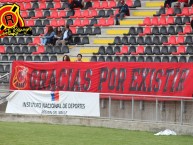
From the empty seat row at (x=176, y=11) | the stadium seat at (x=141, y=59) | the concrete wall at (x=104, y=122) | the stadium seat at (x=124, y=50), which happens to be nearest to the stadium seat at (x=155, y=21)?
the empty seat row at (x=176, y=11)

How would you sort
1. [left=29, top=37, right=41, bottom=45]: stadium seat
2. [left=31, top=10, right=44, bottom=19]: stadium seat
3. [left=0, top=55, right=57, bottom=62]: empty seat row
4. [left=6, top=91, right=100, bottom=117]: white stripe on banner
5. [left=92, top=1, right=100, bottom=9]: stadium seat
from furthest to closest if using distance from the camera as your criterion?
[left=31, top=10, right=44, bottom=19]: stadium seat, [left=92, top=1, right=100, bottom=9]: stadium seat, [left=29, top=37, right=41, bottom=45]: stadium seat, [left=0, top=55, right=57, bottom=62]: empty seat row, [left=6, top=91, right=100, bottom=117]: white stripe on banner

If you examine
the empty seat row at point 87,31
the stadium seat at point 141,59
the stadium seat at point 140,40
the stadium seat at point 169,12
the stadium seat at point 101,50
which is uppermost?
the stadium seat at point 169,12

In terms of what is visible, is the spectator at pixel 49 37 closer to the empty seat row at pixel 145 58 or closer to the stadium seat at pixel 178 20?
the empty seat row at pixel 145 58

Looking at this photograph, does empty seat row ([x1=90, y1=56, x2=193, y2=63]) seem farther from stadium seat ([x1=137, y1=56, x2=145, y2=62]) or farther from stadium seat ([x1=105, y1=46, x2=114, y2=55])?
stadium seat ([x1=105, y1=46, x2=114, y2=55])

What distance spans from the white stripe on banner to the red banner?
51cm

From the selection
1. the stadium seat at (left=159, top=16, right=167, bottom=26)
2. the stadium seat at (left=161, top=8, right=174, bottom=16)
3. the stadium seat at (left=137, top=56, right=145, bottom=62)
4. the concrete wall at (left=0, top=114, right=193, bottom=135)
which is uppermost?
the stadium seat at (left=161, top=8, right=174, bottom=16)

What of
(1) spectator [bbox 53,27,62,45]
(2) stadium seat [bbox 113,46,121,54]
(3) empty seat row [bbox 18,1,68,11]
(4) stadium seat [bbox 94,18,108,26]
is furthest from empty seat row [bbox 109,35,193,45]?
(3) empty seat row [bbox 18,1,68,11]

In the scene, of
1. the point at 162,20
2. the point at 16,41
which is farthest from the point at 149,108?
the point at 16,41

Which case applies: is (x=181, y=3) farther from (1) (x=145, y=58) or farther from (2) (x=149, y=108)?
(2) (x=149, y=108)

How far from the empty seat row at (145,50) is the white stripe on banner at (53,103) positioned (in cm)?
532

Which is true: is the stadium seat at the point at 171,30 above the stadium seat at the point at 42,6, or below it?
below

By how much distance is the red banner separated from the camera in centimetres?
1970

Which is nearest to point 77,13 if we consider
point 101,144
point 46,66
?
point 46,66

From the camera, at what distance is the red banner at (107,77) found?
19703mm
